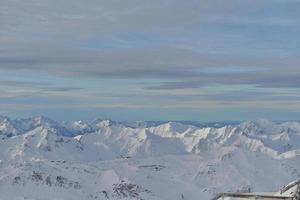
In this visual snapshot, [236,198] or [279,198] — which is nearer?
[279,198]

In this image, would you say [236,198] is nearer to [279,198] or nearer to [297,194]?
[279,198]

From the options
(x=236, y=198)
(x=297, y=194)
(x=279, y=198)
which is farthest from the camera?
(x=236, y=198)

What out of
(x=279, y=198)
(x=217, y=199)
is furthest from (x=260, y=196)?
(x=217, y=199)

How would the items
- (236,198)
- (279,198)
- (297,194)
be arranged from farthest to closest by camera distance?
(236,198) → (279,198) → (297,194)

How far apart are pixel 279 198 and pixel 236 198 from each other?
16.6 feet

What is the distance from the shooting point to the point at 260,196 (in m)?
55.1

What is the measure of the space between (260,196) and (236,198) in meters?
2.78

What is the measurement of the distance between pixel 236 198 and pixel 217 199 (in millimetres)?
3326

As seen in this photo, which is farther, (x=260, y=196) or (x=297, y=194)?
(x=260, y=196)

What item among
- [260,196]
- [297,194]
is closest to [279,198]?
[260,196]

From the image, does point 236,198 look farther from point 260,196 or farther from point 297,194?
point 297,194

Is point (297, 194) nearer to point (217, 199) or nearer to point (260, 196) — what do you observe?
point (260, 196)

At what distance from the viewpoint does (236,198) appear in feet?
187

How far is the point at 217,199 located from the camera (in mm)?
60094
